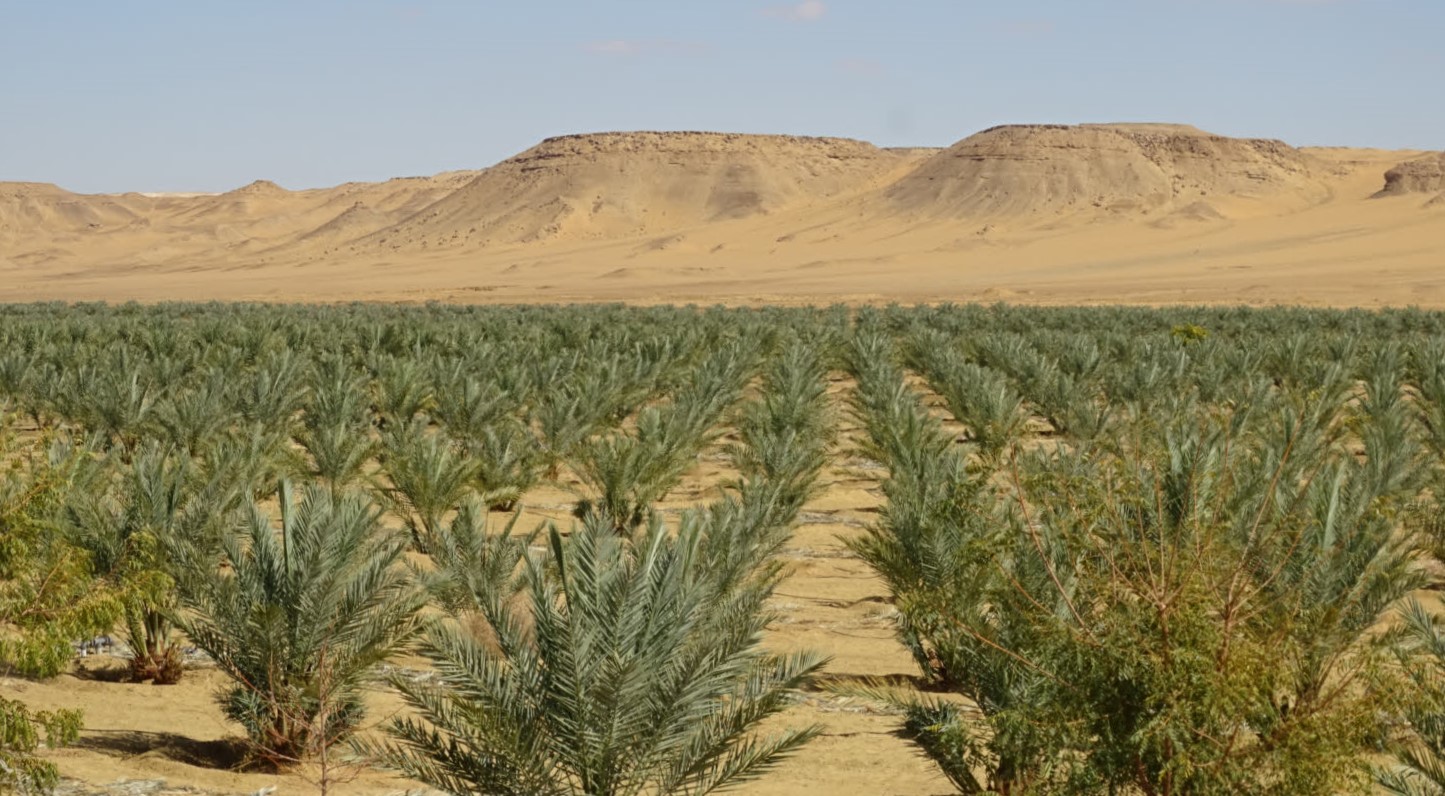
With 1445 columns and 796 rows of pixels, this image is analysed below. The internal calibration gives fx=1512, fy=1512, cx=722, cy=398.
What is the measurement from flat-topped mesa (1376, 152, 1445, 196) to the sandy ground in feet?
315

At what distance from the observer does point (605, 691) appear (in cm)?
443

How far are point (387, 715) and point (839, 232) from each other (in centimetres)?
9482

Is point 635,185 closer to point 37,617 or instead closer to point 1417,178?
point 1417,178

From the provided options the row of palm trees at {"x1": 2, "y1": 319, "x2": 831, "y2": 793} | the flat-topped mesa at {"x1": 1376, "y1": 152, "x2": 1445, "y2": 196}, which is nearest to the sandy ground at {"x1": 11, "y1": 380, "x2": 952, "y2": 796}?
the row of palm trees at {"x1": 2, "y1": 319, "x2": 831, "y2": 793}

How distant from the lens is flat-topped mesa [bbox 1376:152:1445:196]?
9525 centimetres

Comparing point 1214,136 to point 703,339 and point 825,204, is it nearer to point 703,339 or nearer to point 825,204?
point 825,204

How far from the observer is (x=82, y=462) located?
838 cm

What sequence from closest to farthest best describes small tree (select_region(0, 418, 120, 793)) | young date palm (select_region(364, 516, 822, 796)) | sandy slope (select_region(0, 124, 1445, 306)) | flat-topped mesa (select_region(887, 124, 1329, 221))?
small tree (select_region(0, 418, 120, 793)), young date palm (select_region(364, 516, 822, 796)), sandy slope (select_region(0, 124, 1445, 306)), flat-topped mesa (select_region(887, 124, 1329, 221))

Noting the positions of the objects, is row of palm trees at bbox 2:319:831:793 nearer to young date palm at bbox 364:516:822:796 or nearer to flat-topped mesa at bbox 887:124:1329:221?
young date palm at bbox 364:516:822:796

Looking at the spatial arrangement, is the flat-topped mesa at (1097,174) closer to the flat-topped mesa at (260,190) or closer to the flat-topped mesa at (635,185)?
the flat-topped mesa at (635,185)

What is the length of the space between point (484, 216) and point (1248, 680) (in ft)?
373

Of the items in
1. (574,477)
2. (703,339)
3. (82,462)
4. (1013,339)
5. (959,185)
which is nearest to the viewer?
(82,462)

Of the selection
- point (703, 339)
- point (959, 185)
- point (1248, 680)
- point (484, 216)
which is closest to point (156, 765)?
point (1248, 680)

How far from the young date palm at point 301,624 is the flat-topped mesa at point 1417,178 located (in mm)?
99194
